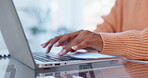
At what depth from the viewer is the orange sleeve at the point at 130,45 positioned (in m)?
0.57

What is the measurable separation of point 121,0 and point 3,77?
75 cm

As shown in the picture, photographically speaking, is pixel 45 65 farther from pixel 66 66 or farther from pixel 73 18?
pixel 73 18

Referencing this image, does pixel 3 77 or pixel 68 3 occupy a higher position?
pixel 68 3

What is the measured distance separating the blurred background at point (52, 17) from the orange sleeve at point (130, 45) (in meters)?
0.66

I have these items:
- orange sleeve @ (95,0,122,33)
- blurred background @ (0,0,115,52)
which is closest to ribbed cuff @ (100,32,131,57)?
orange sleeve @ (95,0,122,33)

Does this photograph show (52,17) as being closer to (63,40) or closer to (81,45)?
(63,40)

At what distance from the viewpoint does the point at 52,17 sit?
1337 mm

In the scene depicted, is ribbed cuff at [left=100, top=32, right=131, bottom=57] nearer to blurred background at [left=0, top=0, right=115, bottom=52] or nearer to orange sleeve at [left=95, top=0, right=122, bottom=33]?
orange sleeve at [left=95, top=0, right=122, bottom=33]

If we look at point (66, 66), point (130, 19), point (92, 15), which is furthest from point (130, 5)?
point (92, 15)

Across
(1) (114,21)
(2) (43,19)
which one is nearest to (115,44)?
(1) (114,21)

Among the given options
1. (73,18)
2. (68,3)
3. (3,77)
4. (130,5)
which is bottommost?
(3,77)

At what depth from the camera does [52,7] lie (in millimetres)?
1345

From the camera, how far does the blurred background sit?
1232 mm

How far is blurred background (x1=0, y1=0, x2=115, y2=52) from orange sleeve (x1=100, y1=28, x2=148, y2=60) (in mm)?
663
